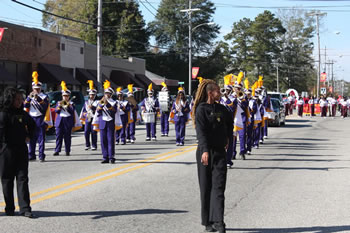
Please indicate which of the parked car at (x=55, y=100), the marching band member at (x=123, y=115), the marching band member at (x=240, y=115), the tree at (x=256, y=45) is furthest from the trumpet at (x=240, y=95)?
the tree at (x=256, y=45)

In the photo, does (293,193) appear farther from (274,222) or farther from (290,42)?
(290,42)

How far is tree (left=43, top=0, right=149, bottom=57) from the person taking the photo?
62844 millimetres

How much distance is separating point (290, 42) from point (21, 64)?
68.6m

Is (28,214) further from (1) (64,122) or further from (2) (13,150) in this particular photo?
(1) (64,122)

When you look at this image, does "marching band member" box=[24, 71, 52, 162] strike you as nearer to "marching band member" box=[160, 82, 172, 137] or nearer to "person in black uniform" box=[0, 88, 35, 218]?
"person in black uniform" box=[0, 88, 35, 218]

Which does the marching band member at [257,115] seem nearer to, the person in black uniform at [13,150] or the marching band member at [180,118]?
the marching band member at [180,118]

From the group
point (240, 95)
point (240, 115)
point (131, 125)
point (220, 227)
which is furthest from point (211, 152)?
point (131, 125)

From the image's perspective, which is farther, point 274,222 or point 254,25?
point 254,25

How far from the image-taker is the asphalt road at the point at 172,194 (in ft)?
22.0

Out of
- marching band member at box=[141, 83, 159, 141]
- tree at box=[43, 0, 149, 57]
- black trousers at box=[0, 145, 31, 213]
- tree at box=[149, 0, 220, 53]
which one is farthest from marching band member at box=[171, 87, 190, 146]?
tree at box=[149, 0, 220, 53]

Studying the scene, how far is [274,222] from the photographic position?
271 inches

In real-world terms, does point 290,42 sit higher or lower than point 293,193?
→ higher

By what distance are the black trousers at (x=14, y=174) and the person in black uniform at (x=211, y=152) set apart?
2.38m

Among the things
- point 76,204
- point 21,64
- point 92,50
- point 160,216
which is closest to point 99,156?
point 76,204
